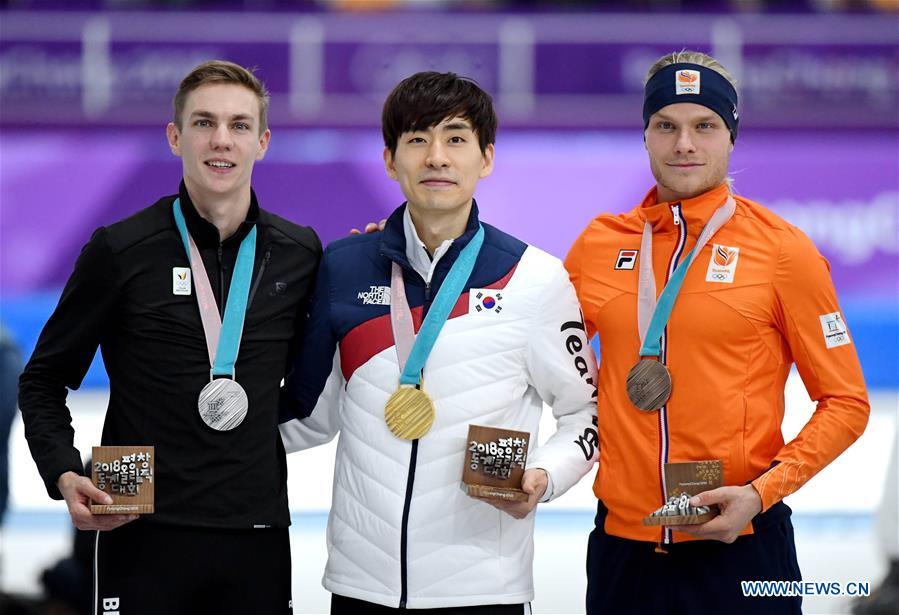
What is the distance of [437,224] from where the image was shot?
3.45 m

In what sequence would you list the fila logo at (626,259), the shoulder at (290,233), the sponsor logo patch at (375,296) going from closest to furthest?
the sponsor logo patch at (375,296)
the fila logo at (626,259)
the shoulder at (290,233)

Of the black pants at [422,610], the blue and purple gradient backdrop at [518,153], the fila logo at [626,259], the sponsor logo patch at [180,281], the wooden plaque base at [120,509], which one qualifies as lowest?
the black pants at [422,610]

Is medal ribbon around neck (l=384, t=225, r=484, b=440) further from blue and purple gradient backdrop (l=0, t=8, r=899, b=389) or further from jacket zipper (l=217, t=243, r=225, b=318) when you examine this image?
blue and purple gradient backdrop (l=0, t=8, r=899, b=389)

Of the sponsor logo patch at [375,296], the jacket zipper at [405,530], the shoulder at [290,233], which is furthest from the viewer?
the shoulder at [290,233]

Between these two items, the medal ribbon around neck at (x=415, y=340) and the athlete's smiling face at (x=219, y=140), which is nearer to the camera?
the medal ribbon around neck at (x=415, y=340)

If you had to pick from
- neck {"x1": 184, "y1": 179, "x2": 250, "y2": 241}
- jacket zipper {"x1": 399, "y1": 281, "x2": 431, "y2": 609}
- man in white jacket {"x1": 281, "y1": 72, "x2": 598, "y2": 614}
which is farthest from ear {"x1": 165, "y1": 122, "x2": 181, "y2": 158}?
jacket zipper {"x1": 399, "y1": 281, "x2": 431, "y2": 609}

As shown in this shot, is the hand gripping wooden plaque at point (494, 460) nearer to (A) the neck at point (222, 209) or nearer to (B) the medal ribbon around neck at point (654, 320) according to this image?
(B) the medal ribbon around neck at point (654, 320)

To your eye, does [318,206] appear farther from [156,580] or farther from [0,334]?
[156,580]

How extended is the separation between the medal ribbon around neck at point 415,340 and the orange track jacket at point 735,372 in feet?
1.57

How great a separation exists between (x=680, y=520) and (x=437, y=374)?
2.50 feet

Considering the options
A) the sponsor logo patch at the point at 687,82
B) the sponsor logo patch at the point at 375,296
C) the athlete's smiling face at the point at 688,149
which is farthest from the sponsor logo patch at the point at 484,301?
the sponsor logo patch at the point at 687,82

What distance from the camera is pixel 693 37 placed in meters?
10.7

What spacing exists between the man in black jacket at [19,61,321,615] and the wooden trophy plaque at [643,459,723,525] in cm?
109

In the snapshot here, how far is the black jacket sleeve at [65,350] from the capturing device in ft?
11.0
